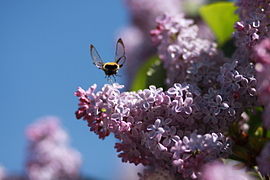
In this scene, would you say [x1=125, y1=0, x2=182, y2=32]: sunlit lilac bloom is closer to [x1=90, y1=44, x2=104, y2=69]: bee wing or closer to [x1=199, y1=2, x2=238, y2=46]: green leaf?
[x1=199, y1=2, x2=238, y2=46]: green leaf

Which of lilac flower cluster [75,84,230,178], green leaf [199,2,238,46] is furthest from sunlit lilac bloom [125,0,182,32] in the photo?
lilac flower cluster [75,84,230,178]

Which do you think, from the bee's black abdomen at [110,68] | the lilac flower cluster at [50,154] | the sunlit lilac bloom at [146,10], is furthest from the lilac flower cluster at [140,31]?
the bee's black abdomen at [110,68]

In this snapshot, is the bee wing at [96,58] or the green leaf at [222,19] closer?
the bee wing at [96,58]

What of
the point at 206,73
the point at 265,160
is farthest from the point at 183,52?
the point at 265,160

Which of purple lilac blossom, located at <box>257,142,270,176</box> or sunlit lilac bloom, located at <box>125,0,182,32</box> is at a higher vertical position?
sunlit lilac bloom, located at <box>125,0,182,32</box>

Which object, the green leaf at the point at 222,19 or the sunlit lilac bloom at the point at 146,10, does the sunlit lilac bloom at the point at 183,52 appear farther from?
the sunlit lilac bloom at the point at 146,10

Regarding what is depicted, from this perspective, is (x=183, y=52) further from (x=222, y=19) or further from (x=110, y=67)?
(x=222, y=19)

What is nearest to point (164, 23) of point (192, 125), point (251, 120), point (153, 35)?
point (153, 35)

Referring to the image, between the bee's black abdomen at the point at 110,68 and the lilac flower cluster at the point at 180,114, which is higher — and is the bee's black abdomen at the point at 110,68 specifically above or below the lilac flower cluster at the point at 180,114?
above
